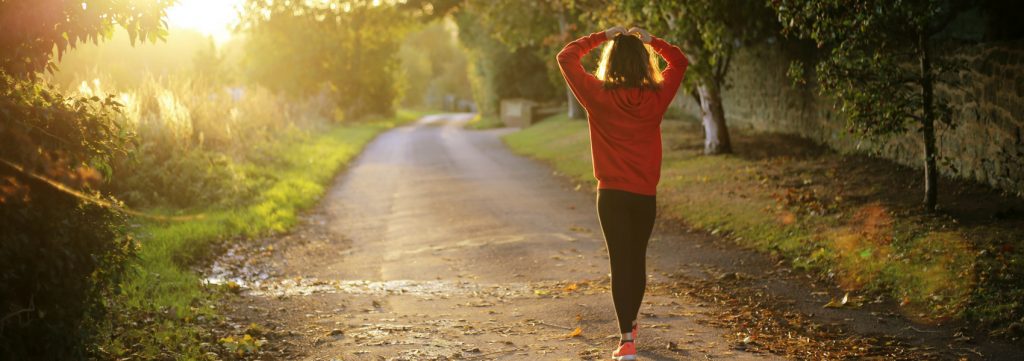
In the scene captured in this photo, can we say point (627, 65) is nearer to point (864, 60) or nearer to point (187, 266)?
point (864, 60)

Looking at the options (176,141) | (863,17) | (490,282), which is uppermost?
(863,17)

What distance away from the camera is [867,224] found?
1027 cm

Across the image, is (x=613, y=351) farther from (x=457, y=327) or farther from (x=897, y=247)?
(x=897, y=247)

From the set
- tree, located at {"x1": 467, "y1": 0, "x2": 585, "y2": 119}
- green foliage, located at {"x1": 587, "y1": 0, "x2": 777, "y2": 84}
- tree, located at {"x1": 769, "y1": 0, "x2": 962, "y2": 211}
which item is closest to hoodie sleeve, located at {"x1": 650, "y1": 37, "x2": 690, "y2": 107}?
tree, located at {"x1": 769, "y1": 0, "x2": 962, "y2": 211}

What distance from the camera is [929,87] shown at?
10.3 m

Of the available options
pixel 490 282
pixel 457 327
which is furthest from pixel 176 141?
pixel 457 327

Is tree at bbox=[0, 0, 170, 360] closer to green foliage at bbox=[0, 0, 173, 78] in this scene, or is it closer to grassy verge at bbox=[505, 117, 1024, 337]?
green foliage at bbox=[0, 0, 173, 78]

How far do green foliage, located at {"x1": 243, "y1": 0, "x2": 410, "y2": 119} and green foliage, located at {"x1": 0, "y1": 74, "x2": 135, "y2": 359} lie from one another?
39.0 meters

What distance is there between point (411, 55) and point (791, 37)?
78.2 metres

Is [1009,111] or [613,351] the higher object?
[1009,111]

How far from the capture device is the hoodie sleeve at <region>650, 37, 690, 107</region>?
569cm

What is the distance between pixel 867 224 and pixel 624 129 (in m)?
5.69

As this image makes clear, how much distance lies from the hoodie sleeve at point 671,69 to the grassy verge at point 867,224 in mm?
2960

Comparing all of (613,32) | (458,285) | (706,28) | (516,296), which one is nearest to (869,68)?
(516,296)
